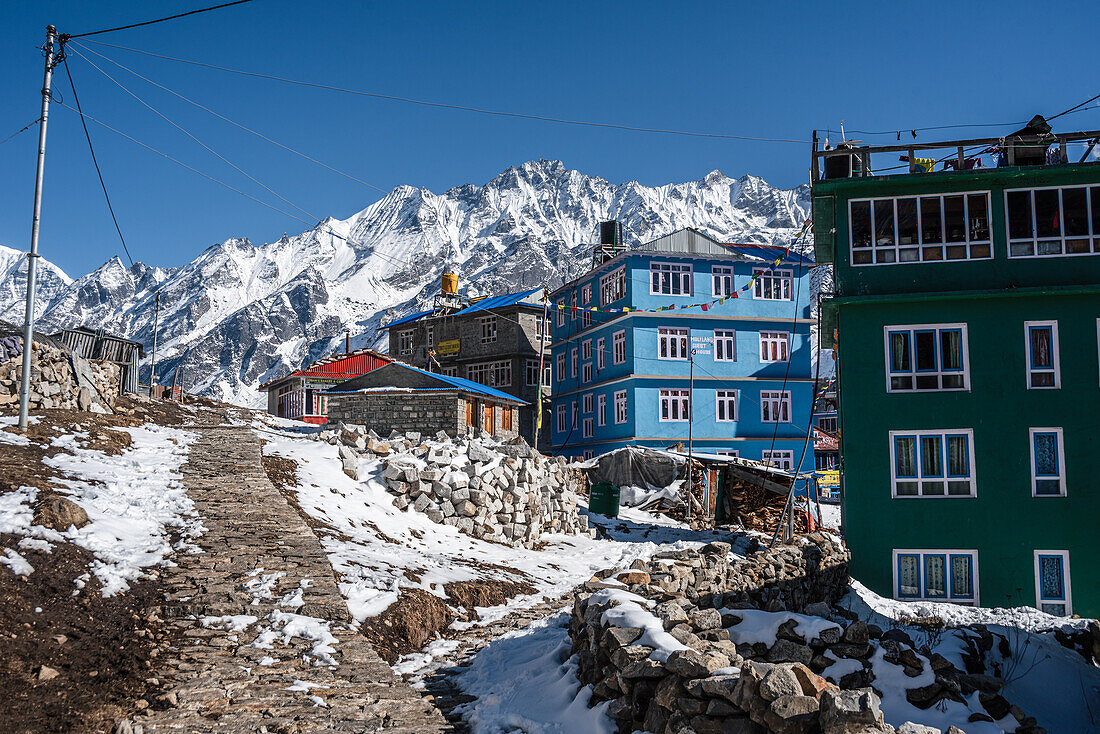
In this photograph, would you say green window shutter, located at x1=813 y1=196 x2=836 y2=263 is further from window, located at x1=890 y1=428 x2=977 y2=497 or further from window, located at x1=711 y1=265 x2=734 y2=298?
window, located at x1=711 y1=265 x2=734 y2=298

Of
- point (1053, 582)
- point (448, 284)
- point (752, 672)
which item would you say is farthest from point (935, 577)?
point (448, 284)

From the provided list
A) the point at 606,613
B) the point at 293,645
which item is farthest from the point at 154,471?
the point at 606,613

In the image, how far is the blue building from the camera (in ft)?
144

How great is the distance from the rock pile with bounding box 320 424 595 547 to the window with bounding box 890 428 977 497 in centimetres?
1080

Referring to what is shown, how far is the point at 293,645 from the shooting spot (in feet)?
33.7

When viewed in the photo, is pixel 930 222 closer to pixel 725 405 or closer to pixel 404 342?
pixel 725 405

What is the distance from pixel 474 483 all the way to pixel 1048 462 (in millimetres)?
15089

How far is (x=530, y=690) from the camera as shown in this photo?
10031mm

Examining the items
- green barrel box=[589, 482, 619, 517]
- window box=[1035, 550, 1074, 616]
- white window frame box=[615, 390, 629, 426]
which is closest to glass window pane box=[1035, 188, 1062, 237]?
window box=[1035, 550, 1074, 616]

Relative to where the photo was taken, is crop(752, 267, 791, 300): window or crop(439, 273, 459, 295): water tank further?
crop(439, 273, 459, 295): water tank

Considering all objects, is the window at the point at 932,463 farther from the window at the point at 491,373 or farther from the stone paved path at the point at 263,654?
the window at the point at 491,373

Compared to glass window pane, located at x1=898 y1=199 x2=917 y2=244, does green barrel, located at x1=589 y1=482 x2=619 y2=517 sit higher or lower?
lower

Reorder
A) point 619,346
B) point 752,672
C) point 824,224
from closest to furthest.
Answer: point 752,672 < point 824,224 < point 619,346

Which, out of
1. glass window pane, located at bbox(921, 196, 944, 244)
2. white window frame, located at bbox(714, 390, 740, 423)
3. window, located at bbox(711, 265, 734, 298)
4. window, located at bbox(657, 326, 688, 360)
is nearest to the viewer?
glass window pane, located at bbox(921, 196, 944, 244)
